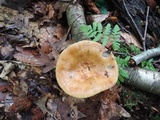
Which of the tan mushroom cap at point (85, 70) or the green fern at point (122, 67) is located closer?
the tan mushroom cap at point (85, 70)

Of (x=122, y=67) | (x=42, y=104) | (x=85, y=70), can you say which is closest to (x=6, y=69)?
(x=42, y=104)

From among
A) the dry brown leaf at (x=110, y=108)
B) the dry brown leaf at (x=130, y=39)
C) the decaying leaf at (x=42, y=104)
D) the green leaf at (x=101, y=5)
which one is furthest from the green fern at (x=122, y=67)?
the green leaf at (x=101, y=5)

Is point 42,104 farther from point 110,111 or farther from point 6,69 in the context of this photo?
point 110,111

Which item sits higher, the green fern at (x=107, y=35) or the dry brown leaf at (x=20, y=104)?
the green fern at (x=107, y=35)

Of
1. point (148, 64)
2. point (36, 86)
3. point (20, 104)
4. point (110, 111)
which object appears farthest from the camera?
point (148, 64)

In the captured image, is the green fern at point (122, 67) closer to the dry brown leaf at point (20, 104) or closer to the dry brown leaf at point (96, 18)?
the dry brown leaf at point (96, 18)
